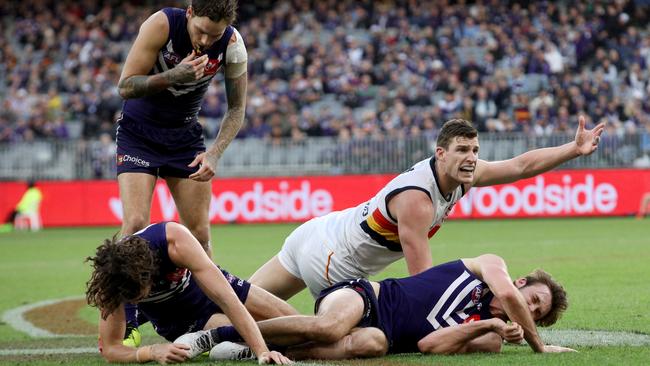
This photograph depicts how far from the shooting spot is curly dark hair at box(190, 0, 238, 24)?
791cm

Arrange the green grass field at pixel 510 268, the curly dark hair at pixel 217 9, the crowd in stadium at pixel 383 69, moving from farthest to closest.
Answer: the crowd in stadium at pixel 383 69, the curly dark hair at pixel 217 9, the green grass field at pixel 510 268

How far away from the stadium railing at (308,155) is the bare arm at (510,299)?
17.7m

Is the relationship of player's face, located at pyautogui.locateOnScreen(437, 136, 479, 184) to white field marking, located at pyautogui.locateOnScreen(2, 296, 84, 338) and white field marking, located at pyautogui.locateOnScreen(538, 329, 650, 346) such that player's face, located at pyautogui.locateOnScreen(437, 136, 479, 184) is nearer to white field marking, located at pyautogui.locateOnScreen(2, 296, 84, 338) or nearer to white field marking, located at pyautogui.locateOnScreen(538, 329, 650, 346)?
white field marking, located at pyautogui.locateOnScreen(538, 329, 650, 346)

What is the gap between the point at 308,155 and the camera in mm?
26062

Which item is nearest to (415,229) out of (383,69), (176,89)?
(176,89)

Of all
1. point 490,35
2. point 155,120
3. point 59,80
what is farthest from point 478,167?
point 59,80

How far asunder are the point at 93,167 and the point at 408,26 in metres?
10.5

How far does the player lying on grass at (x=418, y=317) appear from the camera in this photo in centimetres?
716

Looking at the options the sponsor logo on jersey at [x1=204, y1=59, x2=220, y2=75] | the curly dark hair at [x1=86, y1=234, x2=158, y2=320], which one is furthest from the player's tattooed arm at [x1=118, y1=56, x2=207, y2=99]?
the curly dark hair at [x1=86, y1=234, x2=158, y2=320]

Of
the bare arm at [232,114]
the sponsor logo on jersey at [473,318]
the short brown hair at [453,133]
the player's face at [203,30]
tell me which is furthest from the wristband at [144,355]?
the short brown hair at [453,133]

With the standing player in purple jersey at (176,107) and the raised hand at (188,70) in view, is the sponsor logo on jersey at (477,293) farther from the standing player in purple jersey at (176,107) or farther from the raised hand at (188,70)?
the raised hand at (188,70)

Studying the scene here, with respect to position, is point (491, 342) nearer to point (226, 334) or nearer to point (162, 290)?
point (226, 334)

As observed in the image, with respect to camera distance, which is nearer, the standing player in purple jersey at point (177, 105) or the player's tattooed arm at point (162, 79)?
the player's tattooed arm at point (162, 79)

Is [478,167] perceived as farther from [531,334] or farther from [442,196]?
[531,334]
